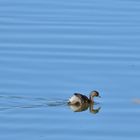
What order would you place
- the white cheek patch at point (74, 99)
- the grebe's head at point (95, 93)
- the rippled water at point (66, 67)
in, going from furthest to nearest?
the grebe's head at point (95, 93) → the white cheek patch at point (74, 99) → the rippled water at point (66, 67)

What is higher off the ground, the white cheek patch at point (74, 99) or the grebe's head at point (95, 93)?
the grebe's head at point (95, 93)

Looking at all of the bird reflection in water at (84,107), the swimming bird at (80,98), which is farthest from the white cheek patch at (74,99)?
the bird reflection in water at (84,107)

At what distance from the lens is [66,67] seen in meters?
15.7

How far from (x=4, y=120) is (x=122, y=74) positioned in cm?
304

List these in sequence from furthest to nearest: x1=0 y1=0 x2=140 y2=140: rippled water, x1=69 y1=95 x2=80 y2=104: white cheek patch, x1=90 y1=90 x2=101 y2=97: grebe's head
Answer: x1=90 y1=90 x2=101 y2=97: grebe's head → x1=69 y1=95 x2=80 y2=104: white cheek patch → x1=0 y1=0 x2=140 y2=140: rippled water

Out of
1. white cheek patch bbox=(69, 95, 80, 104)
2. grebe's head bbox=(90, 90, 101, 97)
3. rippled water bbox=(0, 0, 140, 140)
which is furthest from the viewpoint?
grebe's head bbox=(90, 90, 101, 97)

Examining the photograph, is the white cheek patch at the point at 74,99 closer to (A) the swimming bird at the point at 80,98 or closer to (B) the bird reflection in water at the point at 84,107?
(A) the swimming bird at the point at 80,98

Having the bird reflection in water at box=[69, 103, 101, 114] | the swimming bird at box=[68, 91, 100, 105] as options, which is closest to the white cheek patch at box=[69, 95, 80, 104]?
the swimming bird at box=[68, 91, 100, 105]

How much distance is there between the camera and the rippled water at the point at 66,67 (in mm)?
12945

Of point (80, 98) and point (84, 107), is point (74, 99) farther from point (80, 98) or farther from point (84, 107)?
point (84, 107)

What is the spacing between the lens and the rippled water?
42.5 feet

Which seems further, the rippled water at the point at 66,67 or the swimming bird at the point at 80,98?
the swimming bird at the point at 80,98

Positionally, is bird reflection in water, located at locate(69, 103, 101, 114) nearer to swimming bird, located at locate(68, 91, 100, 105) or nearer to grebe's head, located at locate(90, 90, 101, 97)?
swimming bird, located at locate(68, 91, 100, 105)

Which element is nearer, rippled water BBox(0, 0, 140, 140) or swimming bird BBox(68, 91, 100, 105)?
rippled water BBox(0, 0, 140, 140)
